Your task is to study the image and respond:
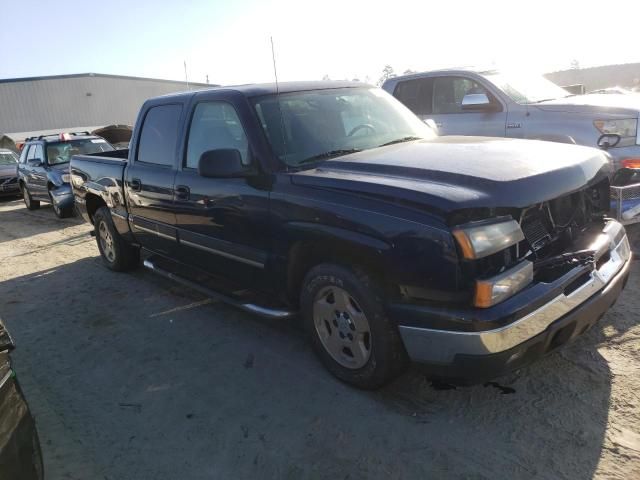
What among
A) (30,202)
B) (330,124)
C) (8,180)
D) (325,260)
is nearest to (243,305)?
(325,260)

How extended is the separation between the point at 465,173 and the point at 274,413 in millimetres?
1778

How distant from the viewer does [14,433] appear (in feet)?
6.63

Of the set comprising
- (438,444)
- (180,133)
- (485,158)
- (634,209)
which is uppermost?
(180,133)

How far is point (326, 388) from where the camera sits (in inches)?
130

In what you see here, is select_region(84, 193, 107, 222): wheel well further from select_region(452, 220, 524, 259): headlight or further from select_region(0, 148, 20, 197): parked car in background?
select_region(0, 148, 20, 197): parked car in background

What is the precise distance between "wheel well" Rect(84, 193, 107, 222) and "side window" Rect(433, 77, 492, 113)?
4654mm

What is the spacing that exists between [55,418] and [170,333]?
4.04 ft

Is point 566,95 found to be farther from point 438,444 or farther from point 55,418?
point 55,418

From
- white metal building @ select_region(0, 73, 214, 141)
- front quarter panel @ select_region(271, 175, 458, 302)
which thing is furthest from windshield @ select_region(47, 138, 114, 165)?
white metal building @ select_region(0, 73, 214, 141)

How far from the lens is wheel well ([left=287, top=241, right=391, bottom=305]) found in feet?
9.34

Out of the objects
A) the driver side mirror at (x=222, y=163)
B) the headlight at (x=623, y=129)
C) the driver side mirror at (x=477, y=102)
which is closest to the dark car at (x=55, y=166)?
the driver side mirror at (x=477, y=102)

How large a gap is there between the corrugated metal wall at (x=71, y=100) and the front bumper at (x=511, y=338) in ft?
131

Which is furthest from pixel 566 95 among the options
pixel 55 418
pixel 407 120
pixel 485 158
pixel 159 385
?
pixel 55 418

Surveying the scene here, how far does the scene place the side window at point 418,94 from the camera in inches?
294
